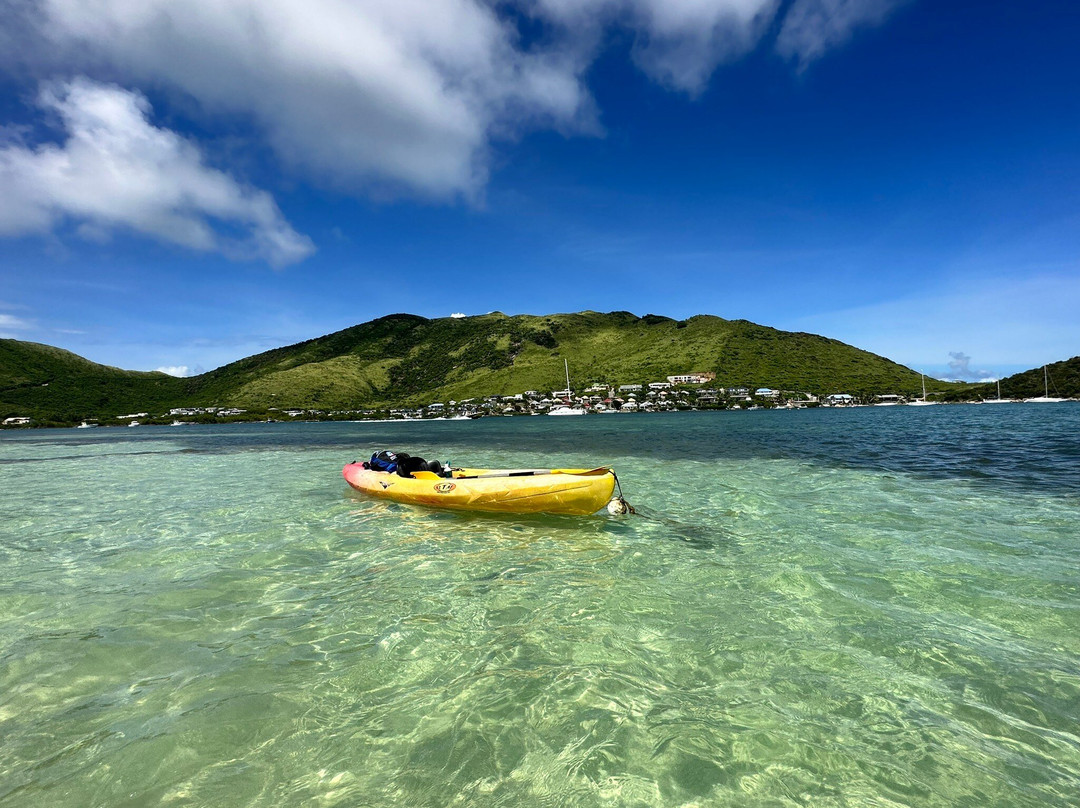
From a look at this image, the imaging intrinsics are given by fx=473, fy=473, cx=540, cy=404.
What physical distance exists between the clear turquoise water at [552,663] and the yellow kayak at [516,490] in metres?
0.73

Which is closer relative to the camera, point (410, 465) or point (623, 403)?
point (410, 465)

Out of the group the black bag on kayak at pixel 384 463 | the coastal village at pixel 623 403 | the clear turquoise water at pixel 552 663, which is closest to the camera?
the clear turquoise water at pixel 552 663

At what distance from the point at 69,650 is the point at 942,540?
1811cm

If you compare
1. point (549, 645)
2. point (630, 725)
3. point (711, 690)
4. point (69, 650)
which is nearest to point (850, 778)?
point (711, 690)

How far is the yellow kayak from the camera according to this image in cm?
1433

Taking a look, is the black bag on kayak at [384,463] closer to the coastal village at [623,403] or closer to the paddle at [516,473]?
the paddle at [516,473]

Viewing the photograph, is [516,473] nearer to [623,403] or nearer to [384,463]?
[384,463]

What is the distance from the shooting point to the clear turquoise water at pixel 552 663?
4461mm

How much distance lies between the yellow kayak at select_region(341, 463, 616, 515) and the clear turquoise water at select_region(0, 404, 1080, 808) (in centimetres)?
73

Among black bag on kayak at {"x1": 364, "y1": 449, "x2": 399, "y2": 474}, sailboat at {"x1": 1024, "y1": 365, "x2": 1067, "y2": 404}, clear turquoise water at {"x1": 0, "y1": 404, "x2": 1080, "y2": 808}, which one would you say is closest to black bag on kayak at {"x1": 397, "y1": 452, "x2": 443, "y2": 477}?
black bag on kayak at {"x1": 364, "y1": 449, "x2": 399, "y2": 474}

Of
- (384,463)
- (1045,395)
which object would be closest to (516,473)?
(384,463)

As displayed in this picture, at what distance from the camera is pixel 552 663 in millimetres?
6559

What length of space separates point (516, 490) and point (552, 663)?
8.41 metres

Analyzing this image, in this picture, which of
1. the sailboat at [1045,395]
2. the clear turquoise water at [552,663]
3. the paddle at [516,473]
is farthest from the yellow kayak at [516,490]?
the sailboat at [1045,395]
